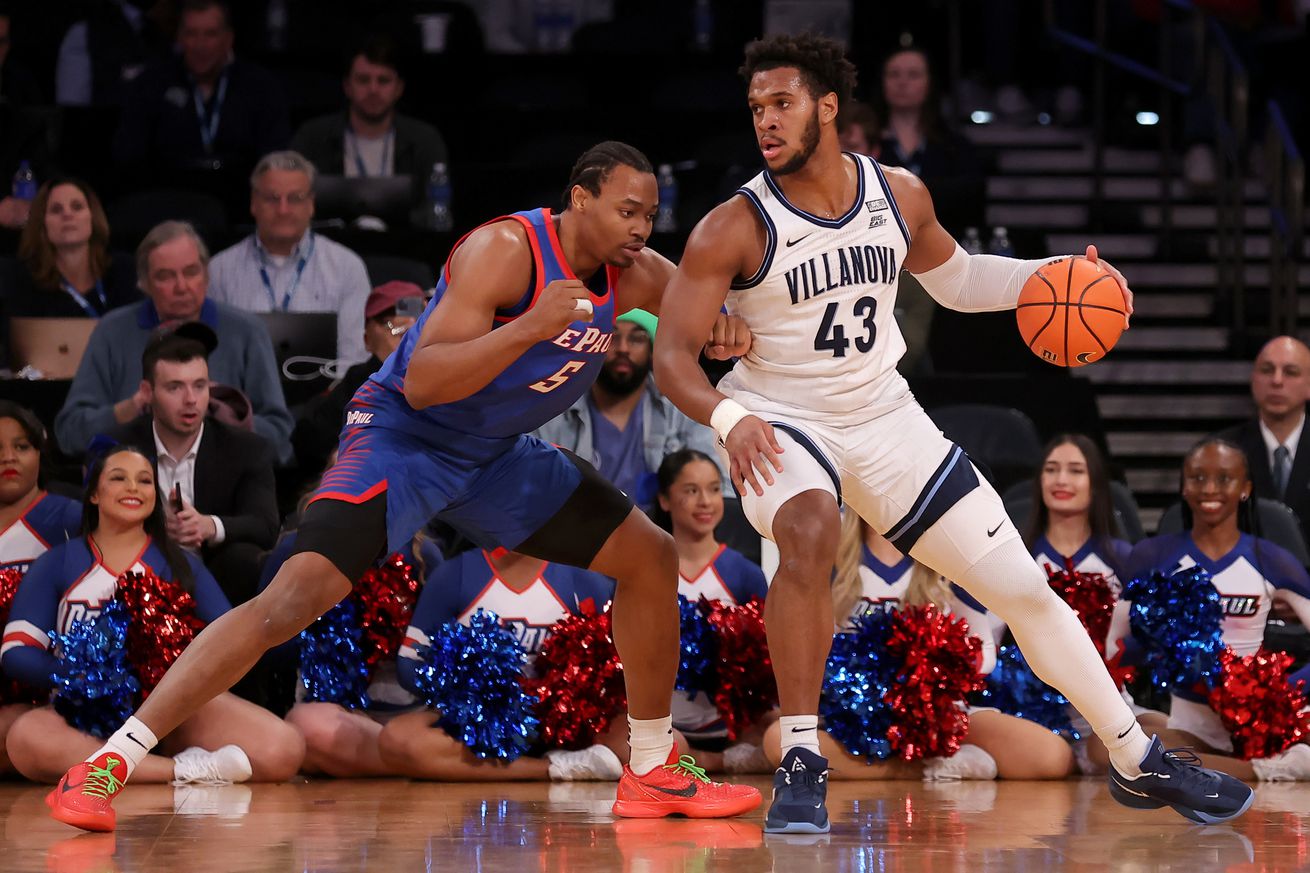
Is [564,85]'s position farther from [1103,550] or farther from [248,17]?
[1103,550]

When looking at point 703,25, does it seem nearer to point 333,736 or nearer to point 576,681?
point 576,681

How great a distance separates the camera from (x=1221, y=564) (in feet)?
21.1

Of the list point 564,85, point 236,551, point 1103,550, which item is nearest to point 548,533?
point 236,551

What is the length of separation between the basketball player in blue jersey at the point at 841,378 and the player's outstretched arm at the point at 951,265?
5.7 inches

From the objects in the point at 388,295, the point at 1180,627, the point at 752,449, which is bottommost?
the point at 1180,627

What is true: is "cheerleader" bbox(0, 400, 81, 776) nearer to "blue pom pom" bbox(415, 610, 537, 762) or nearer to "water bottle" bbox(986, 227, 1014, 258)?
"blue pom pom" bbox(415, 610, 537, 762)

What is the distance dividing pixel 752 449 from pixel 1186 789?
1.47 m

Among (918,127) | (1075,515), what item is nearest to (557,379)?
(1075,515)

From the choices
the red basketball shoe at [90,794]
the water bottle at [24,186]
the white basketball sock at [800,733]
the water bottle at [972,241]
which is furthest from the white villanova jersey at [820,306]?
the water bottle at [24,186]

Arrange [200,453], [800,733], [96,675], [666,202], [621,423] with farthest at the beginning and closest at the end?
[666,202] → [621,423] → [200,453] → [96,675] → [800,733]

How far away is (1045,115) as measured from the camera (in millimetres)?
12703

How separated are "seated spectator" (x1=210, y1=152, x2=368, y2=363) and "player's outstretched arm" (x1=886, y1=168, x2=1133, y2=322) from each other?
3.66m

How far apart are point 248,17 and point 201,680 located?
889 cm

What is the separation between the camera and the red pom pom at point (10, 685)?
20.1ft
